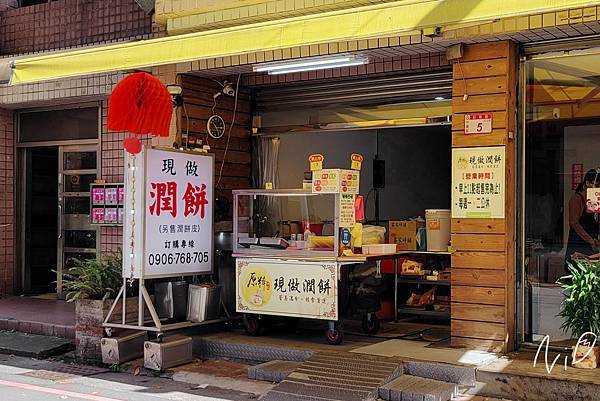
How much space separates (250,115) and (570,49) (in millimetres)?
→ 4974

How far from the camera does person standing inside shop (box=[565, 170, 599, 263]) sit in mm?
8367

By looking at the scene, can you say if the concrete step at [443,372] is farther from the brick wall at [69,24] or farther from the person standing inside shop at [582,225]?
the brick wall at [69,24]

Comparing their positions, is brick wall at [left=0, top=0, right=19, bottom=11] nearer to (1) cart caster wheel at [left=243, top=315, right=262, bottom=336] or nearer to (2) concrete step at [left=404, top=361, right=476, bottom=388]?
(1) cart caster wheel at [left=243, top=315, right=262, bottom=336]

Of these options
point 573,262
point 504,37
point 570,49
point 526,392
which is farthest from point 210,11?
point 526,392

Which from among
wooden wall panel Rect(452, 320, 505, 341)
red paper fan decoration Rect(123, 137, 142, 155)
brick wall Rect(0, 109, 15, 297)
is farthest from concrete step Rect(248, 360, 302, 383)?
brick wall Rect(0, 109, 15, 297)

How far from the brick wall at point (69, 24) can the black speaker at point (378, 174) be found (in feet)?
13.4

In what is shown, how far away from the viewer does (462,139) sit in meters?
8.53

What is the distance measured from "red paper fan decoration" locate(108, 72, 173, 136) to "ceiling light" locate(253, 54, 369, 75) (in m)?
1.42

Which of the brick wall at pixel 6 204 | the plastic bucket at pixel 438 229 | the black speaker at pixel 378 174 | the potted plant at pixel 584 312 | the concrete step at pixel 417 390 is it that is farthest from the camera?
the brick wall at pixel 6 204

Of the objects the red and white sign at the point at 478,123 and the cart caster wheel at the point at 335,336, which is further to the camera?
the cart caster wheel at the point at 335,336

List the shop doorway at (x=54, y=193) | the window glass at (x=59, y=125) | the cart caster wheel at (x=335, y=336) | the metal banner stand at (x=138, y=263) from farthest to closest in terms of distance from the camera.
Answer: the shop doorway at (x=54, y=193), the window glass at (x=59, y=125), the cart caster wheel at (x=335, y=336), the metal banner stand at (x=138, y=263)

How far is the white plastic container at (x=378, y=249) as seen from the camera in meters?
9.22

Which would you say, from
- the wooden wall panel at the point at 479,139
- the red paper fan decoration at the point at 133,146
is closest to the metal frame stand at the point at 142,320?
the red paper fan decoration at the point at 133,146

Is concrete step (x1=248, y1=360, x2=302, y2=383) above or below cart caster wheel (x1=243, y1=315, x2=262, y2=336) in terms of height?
below
